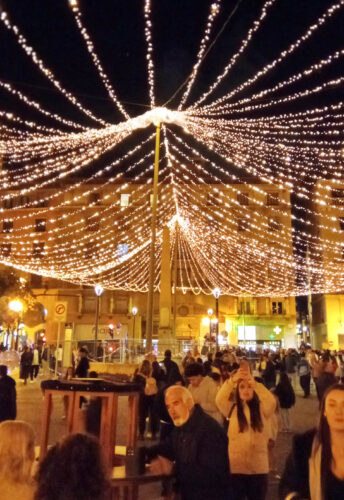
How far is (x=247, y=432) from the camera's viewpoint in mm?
4504

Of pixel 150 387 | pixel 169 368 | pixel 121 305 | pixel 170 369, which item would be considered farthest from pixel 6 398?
pixel 121 305

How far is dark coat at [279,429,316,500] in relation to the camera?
266cm

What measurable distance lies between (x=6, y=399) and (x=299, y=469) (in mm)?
5921

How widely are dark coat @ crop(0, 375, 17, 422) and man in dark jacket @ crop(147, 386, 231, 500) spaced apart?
447cm

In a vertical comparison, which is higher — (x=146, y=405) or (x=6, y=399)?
(x=6, y=399)

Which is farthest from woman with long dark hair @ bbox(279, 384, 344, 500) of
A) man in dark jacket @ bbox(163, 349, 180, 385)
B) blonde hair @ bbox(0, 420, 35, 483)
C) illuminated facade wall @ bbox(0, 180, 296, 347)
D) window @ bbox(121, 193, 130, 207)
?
window @ bbox(121, 193, 130, 207)

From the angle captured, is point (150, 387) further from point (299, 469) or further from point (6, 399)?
point (299, 469)

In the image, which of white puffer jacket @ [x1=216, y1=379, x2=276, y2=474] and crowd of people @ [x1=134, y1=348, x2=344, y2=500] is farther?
white puffer jacket @ [x1=216, y1=379, x2=276, y2=474]

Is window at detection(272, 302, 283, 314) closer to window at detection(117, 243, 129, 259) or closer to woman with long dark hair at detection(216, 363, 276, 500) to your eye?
window at detection(117, 243, 129, 259)

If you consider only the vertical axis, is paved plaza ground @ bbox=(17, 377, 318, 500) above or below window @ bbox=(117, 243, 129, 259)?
below

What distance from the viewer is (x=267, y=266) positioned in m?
42.3

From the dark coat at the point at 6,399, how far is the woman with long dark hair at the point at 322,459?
19.0 feet

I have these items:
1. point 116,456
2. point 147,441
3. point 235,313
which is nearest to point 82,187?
point 235,313

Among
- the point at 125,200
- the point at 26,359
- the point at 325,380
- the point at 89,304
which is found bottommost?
the point at 325,380
